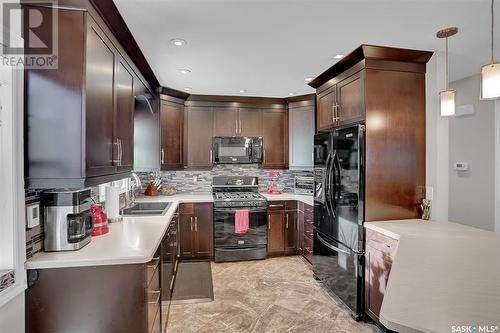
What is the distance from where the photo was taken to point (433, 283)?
1021 mm

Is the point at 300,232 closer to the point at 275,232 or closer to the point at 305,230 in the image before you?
the point at 305,230

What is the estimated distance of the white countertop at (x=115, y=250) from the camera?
1472 millimetres

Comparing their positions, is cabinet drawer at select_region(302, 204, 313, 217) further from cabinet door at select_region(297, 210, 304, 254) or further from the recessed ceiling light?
the recessed ceiling light

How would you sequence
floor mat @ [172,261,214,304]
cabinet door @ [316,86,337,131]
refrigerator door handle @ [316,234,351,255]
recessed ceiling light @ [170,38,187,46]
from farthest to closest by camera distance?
cabinet door @ [316,86,337,131], floor mat @ [172,261,214,304], refrigerator door handle @ [316,234,351,255], recessed ceiling light @ [170,38,187,46]

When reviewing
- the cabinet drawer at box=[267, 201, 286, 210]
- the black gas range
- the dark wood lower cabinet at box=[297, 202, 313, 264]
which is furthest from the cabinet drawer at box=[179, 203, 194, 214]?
the dark wood lower cabinet at box=[297, 202, 313, 264]

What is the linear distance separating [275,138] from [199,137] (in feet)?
4.05

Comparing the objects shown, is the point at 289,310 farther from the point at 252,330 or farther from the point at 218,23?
the point at 218,23

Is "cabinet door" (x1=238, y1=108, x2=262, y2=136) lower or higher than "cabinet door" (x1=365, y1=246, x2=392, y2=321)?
higher

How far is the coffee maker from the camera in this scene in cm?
159

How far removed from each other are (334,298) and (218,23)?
285cm

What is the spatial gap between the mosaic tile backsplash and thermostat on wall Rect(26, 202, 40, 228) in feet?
8.67

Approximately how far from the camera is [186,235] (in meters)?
3.71

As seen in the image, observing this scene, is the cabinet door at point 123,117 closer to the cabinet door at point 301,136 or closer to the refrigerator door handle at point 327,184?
the refrigerator door handle at point 327,184

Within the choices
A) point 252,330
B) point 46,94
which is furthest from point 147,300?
point 46,94
